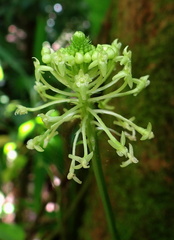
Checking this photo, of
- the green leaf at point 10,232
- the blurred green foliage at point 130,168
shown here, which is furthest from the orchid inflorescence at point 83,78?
the green leaf at point 10,232

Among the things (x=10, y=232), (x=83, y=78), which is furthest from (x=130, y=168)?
(x=83, y=78)

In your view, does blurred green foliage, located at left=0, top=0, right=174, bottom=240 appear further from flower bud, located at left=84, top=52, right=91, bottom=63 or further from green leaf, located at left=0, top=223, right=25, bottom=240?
flower bud, located at left=84, top=52, right=91, bottom=63

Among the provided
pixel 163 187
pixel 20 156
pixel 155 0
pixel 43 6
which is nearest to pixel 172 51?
pixel 155 0

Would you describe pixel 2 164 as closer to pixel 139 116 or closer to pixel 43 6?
pixel 139 116

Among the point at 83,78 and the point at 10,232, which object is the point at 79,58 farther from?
the point at 10,232

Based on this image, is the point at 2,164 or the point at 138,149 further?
the point at 2,164

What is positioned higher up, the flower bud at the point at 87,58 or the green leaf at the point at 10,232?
the green leaf at the point at 10,232

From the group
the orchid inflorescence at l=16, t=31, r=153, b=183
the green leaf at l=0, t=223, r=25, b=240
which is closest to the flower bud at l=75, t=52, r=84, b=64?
the orchid inflorescence at l=16, t=31, r=153, b=183

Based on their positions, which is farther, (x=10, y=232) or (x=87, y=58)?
(x=10, y=232)

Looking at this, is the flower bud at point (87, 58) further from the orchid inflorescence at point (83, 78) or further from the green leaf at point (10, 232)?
the green leaf at point (10, 232)
